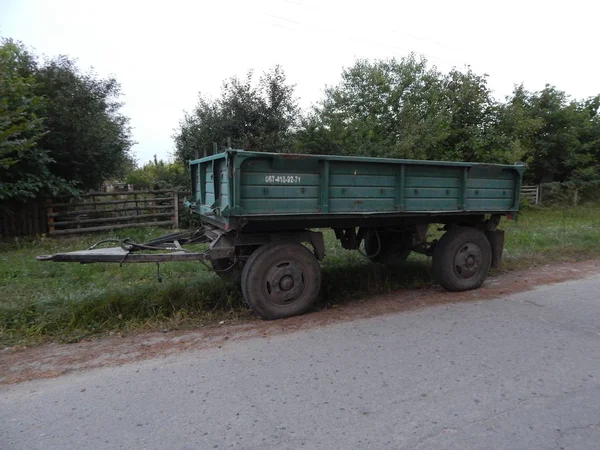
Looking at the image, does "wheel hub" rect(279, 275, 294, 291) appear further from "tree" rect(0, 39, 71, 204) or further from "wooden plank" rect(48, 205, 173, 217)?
"wooden plank" rect(48, 205, 173, 217)

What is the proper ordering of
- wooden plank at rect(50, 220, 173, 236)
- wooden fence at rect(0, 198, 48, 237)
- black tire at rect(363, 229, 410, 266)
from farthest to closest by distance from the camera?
wooden plank at rect(50, 220, 173, 236), wooden fence at rect(0, 198, 48, 237), black tire at rect(363, 229, 410, 266)

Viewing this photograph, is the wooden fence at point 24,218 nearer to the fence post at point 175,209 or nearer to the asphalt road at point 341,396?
the fence post at point 175,209

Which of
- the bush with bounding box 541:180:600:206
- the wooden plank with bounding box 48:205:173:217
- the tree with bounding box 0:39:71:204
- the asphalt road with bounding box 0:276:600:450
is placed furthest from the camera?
the bush with bounding box 541:180:600:206

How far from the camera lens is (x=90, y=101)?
1179 cm

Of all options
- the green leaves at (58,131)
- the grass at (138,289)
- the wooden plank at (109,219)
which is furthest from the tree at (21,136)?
the grass at (138,289)

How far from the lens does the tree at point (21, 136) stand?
8375 millimetres

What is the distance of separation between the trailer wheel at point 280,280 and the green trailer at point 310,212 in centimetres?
1

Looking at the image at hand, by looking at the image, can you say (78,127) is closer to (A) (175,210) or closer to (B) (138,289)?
(A) (175,210)

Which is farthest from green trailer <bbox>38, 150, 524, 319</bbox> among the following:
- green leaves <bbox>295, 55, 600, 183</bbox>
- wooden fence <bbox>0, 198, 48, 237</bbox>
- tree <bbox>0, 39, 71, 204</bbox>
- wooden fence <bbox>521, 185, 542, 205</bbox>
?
wooden fence <bbox>521, 185, 542, 205</bbox>

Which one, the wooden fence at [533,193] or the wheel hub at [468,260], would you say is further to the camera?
the wooden fence at [533,193]

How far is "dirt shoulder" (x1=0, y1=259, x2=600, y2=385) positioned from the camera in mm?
3828

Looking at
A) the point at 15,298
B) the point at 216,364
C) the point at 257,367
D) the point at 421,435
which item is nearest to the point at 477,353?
the point at 421,435

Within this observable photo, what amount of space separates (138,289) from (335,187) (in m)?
2.91

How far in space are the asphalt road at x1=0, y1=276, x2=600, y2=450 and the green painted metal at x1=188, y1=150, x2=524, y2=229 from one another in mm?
1440
